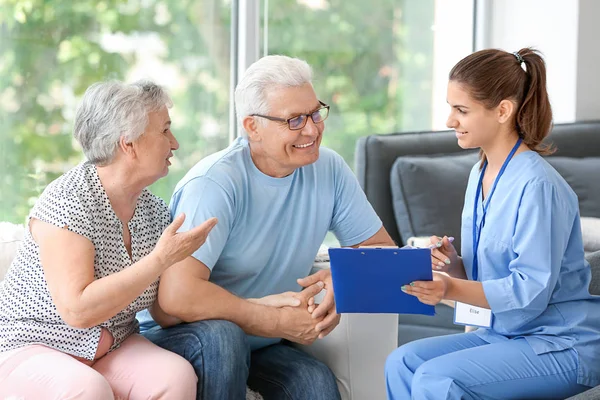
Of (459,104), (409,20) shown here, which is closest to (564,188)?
(459,104)

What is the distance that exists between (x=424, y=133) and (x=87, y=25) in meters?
1.50

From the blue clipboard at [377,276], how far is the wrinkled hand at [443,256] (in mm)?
184

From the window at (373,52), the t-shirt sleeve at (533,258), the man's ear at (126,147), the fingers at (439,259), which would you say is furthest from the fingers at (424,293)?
the window at (373,52)

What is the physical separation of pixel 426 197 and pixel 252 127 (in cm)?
137

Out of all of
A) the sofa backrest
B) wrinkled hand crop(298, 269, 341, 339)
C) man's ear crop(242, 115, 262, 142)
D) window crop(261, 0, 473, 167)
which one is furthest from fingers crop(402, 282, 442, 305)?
window crop(261, 0, 473, 167)

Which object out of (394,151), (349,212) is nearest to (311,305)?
(349,212)

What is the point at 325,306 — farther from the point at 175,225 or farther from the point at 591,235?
the point at 591,235

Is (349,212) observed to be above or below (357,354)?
above

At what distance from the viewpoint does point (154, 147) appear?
2139 mm

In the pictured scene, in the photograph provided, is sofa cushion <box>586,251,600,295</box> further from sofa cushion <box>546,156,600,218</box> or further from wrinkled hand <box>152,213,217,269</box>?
sofa cushion <box>546,156,600,218</box>

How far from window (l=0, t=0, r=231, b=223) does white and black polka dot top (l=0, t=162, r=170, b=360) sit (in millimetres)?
950

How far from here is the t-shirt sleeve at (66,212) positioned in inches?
78.7

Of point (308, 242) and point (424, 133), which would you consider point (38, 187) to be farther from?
point (424, 133)

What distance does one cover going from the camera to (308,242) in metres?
2.42
